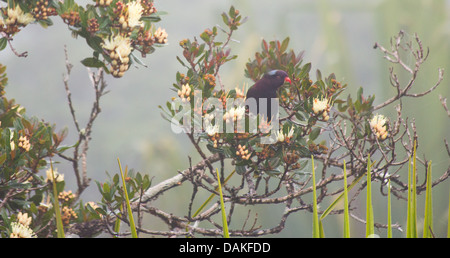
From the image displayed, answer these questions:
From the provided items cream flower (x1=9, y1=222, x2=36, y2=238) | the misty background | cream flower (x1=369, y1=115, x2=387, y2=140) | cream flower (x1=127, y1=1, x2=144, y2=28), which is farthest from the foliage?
the misty background

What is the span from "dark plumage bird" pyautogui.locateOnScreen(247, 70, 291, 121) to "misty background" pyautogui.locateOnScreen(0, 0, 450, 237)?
128cm

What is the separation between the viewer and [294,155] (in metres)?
0.76

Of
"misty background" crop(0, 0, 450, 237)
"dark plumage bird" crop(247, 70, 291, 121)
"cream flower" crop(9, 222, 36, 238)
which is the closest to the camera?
"cream flower" crop(9, 222, 36, 238)

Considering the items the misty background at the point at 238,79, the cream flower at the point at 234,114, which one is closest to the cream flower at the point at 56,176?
the cream flower at the point at 234,114

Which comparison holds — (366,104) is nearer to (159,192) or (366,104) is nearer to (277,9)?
(159,192)

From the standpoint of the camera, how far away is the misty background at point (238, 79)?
2.28 meters

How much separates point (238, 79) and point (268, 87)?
1.40 meters

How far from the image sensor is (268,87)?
853 mm

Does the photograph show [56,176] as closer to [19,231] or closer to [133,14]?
[19,231]

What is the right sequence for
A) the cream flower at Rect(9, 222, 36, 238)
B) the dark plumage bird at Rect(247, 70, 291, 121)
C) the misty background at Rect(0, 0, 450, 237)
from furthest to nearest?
the misty background at Rect(0, 0, 450, 237), the dark plumage bird at Rect(247, 70, 291, 121), the cream flower at Rect(9, 222, 36, 238)

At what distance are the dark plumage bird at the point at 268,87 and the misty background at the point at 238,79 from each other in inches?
50.3

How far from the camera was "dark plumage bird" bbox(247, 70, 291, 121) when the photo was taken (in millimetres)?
842

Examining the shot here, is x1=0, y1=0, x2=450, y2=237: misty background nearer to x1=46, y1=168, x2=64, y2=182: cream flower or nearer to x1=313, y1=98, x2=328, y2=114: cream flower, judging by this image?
x1=46, y1=168, x2=64, y2=182: cream flower
